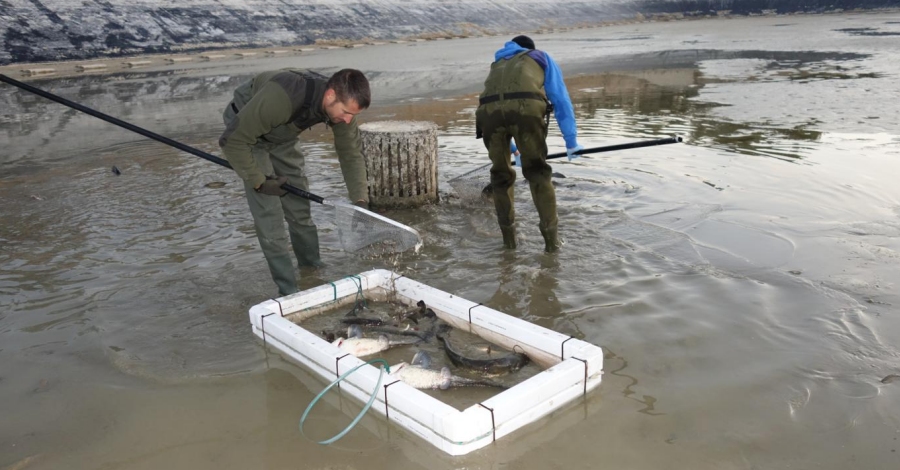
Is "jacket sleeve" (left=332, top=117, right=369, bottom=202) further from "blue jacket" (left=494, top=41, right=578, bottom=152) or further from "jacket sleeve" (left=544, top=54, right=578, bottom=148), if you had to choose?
"jacket sleeve" (left=544, top=54, right=578, bottom=148)

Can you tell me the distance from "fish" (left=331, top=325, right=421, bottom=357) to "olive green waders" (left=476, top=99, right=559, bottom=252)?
6.85ft

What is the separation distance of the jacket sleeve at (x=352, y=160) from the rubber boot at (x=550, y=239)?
1735 millimetres

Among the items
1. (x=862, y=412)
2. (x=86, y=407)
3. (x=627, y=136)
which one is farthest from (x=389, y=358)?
(x=627, y=136)

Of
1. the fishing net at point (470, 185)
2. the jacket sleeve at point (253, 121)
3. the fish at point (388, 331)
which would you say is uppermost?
the jacket sleeve at point (253, 121)

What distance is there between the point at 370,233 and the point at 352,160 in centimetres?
71

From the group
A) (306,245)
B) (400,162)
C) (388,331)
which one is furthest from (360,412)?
(400,162)

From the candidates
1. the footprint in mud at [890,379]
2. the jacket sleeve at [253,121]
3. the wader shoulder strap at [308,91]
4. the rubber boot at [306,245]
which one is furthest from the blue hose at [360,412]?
the footprint in mud at [890,379]

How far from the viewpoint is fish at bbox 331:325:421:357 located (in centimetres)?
414

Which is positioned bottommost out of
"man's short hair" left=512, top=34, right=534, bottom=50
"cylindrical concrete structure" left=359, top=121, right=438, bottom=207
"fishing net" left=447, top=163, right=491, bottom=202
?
"fishing net" left=447, top=163, right=491, bottom=202

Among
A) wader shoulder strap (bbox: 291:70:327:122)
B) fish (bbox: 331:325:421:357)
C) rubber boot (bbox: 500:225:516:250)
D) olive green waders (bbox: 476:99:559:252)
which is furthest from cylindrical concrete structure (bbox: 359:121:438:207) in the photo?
fish (bbox: 331:325:421:357)

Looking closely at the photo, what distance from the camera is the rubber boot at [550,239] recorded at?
5905mm

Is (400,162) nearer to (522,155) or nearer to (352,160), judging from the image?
(522,155)

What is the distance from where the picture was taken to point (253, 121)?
447 centimetres

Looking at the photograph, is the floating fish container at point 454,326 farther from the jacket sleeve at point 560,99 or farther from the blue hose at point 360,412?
the jacket sleeve at point 560,99
